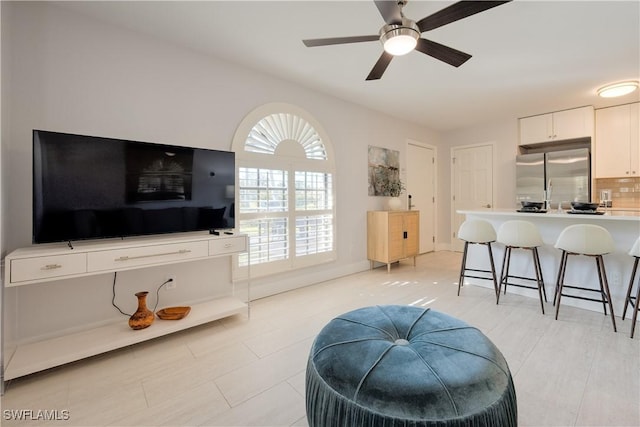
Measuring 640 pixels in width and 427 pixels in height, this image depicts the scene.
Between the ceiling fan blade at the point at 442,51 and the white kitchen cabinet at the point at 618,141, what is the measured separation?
12.9 feet

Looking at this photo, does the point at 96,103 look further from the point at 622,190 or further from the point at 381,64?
the point at 622,190

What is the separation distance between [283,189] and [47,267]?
6.87ft

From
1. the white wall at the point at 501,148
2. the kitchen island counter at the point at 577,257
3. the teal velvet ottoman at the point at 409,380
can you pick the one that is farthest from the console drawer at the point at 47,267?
the white wall at the point at 501,148

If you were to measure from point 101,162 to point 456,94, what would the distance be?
13.6 ft

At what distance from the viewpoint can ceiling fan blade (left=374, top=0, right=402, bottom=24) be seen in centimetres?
163

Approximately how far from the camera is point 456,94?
3.83 m

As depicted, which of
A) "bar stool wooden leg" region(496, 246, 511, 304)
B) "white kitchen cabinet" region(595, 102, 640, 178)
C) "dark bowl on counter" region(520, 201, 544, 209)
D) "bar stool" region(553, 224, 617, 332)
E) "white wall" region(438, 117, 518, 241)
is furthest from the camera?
"white wall" region(438, 117, 518, 241)

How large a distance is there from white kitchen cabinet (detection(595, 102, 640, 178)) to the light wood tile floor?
2921 millimetres

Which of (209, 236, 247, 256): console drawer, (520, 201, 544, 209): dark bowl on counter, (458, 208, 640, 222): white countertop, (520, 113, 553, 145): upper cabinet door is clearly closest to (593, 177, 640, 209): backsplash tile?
(520, 113, 553, 145): upper cabinet door

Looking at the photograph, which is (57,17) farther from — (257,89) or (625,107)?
(625,107)

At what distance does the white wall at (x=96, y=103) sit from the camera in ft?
6.33

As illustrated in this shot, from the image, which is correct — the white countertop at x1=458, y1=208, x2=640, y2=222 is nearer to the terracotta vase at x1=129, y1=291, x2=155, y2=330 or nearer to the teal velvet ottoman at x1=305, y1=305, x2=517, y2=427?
the teal velvet ottoman at x1=305, y1=305, x2=517, y2=427

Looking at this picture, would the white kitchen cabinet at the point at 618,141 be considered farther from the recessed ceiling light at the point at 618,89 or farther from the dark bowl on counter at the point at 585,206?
the dark bowl on counter at the point at 585,206
